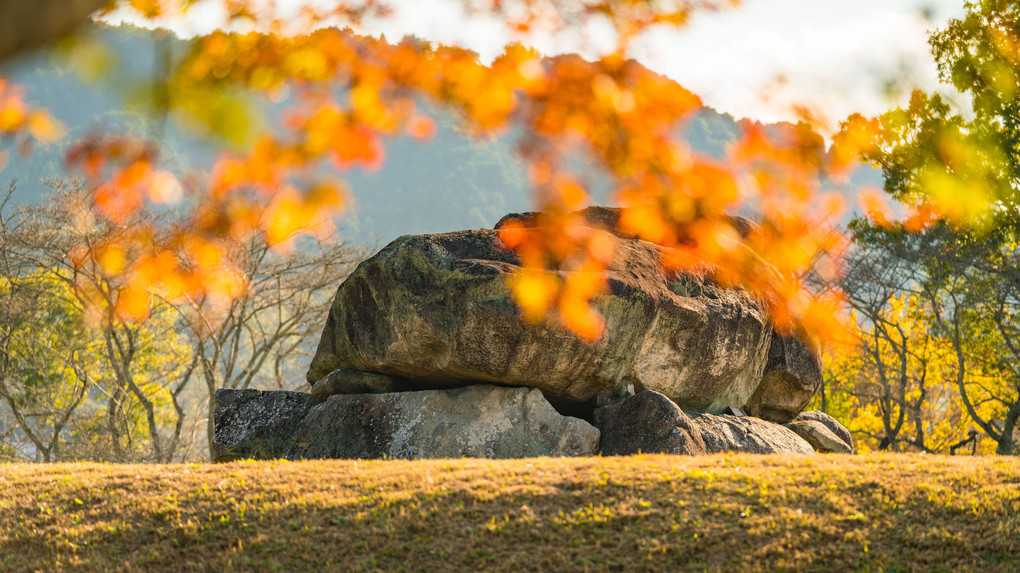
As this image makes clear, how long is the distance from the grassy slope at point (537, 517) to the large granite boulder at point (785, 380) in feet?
14.3

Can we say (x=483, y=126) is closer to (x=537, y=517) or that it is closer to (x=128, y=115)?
(x=128, y=115)

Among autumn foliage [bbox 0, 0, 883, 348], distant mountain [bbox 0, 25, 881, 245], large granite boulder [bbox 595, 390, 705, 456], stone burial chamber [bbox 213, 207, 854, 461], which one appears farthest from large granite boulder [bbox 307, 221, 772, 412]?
autumn foliage [bbox 0, 0, 883, 348]

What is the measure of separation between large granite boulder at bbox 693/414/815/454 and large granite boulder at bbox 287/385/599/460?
1578 mm

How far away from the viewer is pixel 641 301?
33.9ft

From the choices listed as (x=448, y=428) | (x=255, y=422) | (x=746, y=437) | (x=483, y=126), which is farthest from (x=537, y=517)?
(x=255, y=422)

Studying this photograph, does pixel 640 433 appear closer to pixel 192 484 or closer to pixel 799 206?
pixel 799 206

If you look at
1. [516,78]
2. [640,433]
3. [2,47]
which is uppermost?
[516,78]

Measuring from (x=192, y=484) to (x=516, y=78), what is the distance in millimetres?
5322

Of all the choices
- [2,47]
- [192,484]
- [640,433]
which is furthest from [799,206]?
[192,484]

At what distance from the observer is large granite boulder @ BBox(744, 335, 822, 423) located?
12.5 metres

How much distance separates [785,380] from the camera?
12.5 metres

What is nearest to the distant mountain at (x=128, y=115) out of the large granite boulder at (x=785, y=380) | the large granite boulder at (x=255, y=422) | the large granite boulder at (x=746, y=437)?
the large granite boulder at (x=785, y=380)

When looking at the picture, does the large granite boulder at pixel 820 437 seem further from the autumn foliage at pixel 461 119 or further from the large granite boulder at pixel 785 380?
the autumn foliage at pixel 461 119

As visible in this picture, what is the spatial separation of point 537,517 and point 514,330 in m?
3.56
